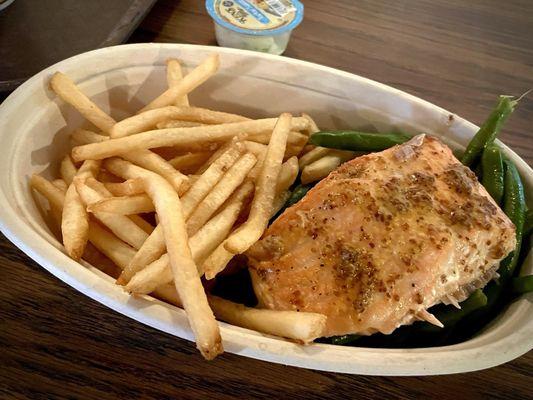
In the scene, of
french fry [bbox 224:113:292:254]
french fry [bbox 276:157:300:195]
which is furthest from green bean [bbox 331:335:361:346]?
french fry [bbox 276:157:300:195]

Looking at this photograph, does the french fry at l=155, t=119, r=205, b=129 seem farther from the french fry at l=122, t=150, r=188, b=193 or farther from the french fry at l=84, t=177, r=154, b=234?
the french fry at l=84, t=177, r=154, b=234

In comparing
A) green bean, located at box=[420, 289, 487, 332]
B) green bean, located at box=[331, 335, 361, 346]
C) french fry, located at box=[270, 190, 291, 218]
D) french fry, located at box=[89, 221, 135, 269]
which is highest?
french fry, located at box=[89, 221, 135, 269]

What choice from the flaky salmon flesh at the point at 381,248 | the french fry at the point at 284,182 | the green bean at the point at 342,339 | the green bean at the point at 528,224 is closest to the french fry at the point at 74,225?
the flaky salmon flesh at the point at 381,248

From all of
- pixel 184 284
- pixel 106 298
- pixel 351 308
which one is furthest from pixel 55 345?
pixel 351 308

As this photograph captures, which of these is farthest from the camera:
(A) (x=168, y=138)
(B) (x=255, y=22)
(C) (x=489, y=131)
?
(B) (x=255, y=22)

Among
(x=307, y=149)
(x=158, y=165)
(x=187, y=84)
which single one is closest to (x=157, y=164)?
(x=158, y=165)

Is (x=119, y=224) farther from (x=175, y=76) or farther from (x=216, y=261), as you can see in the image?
(x=175, y=76)

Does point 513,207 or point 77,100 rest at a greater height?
point 77,100
